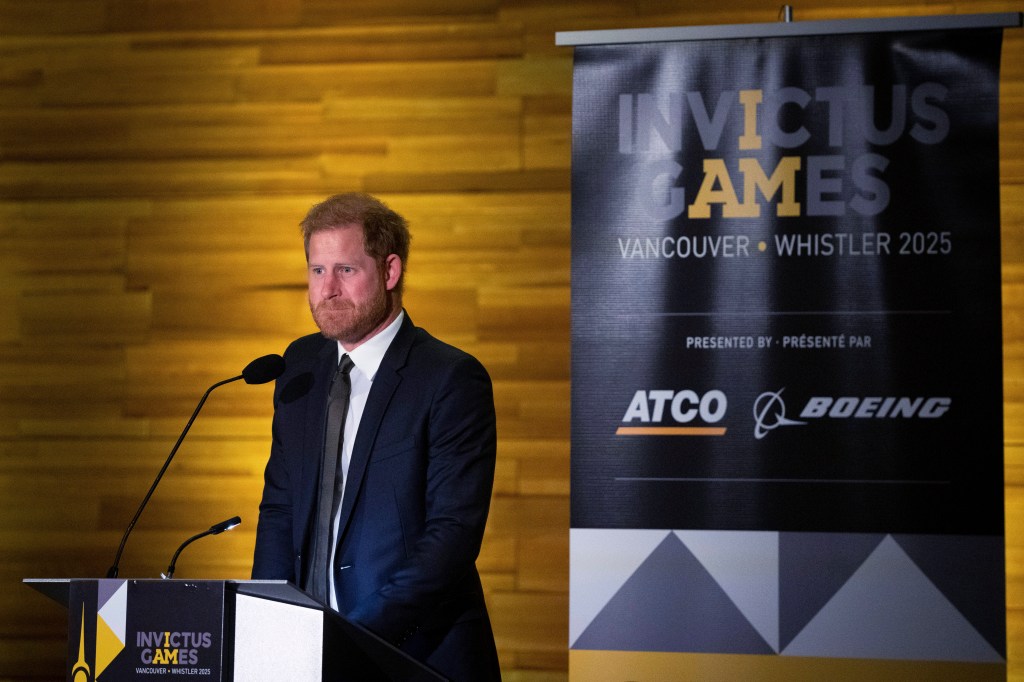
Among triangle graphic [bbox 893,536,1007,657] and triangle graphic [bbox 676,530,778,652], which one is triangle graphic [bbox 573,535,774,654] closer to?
triangle graphic [bbox 676,530,778,652]

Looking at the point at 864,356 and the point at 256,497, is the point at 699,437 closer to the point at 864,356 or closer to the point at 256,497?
the point at 864,356

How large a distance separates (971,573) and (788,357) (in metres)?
0.69

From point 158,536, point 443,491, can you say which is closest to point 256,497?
point 158,536

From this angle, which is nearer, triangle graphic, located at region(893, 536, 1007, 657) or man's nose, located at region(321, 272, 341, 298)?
man's nose, located at region(321, 272, 341, 298)

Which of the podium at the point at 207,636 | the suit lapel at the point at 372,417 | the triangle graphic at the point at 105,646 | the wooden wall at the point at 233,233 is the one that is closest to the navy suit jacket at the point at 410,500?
the suit lapel at the point at 372,417

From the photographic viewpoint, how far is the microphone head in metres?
2.36

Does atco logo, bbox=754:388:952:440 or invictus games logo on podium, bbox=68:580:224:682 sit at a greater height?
atco logo, bbox=754:388:952:440

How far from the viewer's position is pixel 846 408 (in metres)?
2.88

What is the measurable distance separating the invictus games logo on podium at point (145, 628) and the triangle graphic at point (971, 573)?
176 centimetres

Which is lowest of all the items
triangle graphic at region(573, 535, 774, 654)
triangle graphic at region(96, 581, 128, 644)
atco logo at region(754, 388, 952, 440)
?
triangle graphic at region(573, 535, 774, 654)

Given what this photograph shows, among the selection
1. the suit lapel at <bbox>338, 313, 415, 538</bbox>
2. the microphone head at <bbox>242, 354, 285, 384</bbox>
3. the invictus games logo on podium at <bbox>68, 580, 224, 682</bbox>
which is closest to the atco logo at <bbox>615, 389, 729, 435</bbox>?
the suit lapel at <bbox>338, 313, 415, 538</bbox>

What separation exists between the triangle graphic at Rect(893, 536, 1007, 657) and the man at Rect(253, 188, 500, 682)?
44.3 inches

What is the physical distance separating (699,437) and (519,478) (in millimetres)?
1172

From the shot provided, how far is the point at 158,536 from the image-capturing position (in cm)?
414
